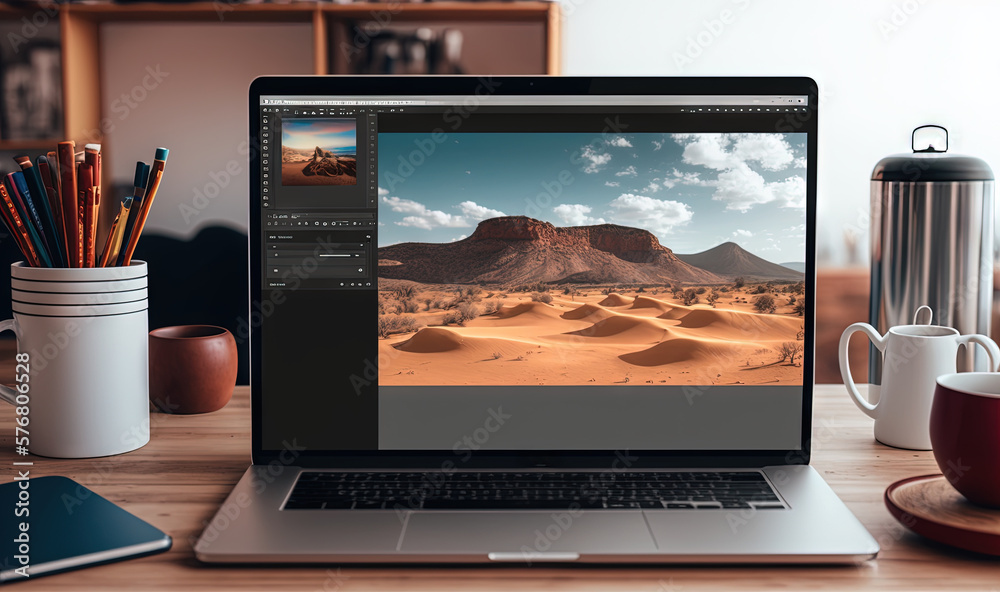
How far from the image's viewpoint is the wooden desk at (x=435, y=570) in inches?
20.7

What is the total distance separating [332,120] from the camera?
0.73 m

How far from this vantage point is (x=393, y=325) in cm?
73

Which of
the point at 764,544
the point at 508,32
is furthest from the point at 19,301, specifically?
the point at 508,32

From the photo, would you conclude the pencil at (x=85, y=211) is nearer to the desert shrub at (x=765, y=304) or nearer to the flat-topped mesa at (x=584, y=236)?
the flat-topped mesa at (x=584, y=236)

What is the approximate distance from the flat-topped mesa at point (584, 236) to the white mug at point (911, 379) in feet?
1.01

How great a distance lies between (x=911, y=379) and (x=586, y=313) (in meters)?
0.39

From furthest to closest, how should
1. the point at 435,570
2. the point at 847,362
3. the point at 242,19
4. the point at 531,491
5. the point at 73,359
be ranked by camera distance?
the point at 242,19, the point at 847,362, the point at 73,359, the point at 531,491, the point at 435,570

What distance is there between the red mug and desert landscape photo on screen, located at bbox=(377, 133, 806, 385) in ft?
0.48

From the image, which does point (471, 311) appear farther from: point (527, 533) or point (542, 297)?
point (527, 533)

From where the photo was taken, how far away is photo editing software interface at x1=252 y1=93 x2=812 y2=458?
0.73 meters

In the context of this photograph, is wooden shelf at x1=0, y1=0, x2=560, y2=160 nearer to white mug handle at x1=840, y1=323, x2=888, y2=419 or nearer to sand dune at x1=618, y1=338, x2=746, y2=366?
white mug handle at x1=840, y1=323, x2=888, y2=419

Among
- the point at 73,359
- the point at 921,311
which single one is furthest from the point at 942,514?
the point at 73,359

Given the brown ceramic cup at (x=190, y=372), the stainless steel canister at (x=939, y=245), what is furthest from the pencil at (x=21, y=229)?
the stainless steel canister at (x=939, y=245)

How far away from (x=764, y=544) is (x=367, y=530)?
0.30 metres
